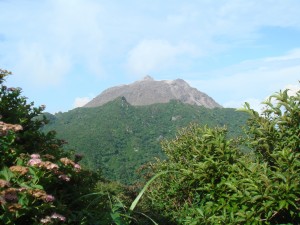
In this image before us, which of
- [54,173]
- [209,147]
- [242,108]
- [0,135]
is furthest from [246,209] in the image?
[0,135]

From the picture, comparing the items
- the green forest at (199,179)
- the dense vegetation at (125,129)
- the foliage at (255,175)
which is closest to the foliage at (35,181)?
the green forest at (199,179)

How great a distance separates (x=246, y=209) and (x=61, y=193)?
6.76 ft

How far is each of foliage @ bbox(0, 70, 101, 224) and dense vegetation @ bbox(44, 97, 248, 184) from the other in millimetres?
76487

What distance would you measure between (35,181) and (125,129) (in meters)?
131

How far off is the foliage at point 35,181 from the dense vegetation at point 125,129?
7649 centimetres

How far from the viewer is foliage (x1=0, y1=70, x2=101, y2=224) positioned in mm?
3160

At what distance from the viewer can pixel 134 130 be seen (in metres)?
138

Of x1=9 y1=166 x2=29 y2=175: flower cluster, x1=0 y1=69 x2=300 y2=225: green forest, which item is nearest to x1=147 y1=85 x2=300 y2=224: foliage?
x1=0 y1=69 x2=300 y2=225: green forest

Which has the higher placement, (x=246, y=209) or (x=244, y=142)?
(x=244, y=142)

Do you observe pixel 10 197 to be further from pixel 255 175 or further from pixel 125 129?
pixel 125 129

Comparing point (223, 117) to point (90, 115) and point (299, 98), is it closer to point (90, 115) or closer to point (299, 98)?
point (90, 115)

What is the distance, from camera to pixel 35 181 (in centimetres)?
349

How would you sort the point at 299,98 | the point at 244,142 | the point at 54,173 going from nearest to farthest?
the point at 54,173, the point at 299,98, the point at 244,142

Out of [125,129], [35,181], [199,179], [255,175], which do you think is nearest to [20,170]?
[35,181]
